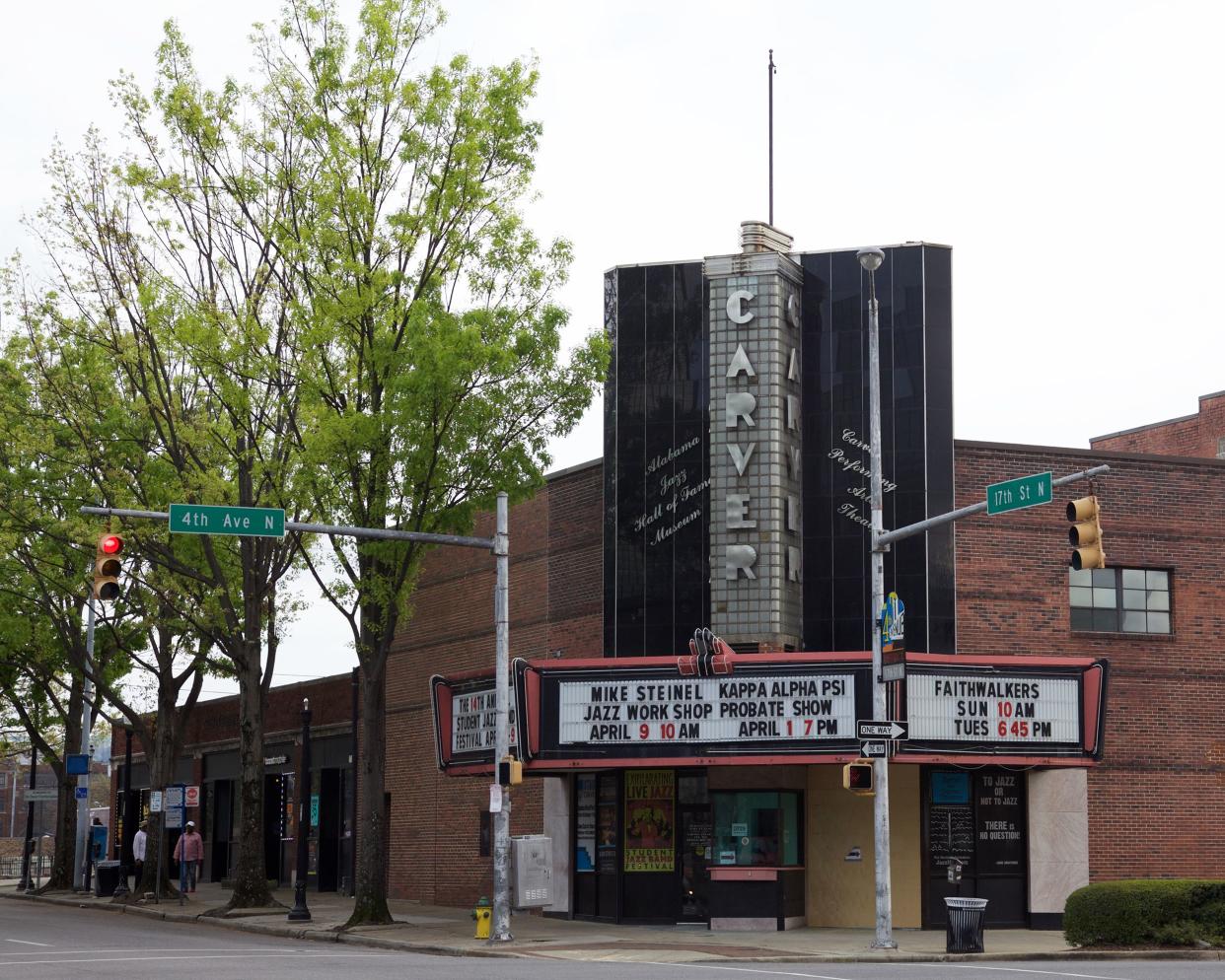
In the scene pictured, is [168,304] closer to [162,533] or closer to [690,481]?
[162,533]

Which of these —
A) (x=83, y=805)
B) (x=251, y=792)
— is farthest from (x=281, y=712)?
(x=251, y=792)

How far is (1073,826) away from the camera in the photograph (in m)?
30.1

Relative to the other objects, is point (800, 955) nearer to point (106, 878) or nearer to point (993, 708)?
point (993, 708)

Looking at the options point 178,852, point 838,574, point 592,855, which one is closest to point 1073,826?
point 838,574

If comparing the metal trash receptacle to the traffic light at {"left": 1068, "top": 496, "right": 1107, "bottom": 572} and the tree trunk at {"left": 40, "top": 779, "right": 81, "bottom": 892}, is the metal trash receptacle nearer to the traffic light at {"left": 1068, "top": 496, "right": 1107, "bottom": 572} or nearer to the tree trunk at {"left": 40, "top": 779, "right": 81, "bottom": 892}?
the traffic light at {"left": 1068, "top": 496, "right": 1107, "bottom": 572}

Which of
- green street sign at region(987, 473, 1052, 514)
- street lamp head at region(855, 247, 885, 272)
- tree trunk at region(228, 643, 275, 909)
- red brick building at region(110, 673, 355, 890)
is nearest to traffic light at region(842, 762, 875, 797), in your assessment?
green street sign at region(987, 473, 1052, 514)

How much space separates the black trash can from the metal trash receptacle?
27.8 metres

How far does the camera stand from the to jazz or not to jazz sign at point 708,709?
1112 inches

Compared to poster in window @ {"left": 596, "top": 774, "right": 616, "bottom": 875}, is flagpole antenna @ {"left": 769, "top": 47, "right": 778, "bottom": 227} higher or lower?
higher

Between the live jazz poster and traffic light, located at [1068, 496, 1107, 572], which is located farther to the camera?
the live jazz poster

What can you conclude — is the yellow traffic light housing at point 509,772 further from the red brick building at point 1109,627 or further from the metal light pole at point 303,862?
the metal light pole at point 303,862

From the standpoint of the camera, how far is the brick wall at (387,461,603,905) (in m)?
33.8

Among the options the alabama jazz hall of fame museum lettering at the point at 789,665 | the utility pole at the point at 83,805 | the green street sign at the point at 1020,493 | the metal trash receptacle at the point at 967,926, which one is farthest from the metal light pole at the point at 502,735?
the utility pole at the point at 83,805

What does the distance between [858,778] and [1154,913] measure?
5136 millimetres
